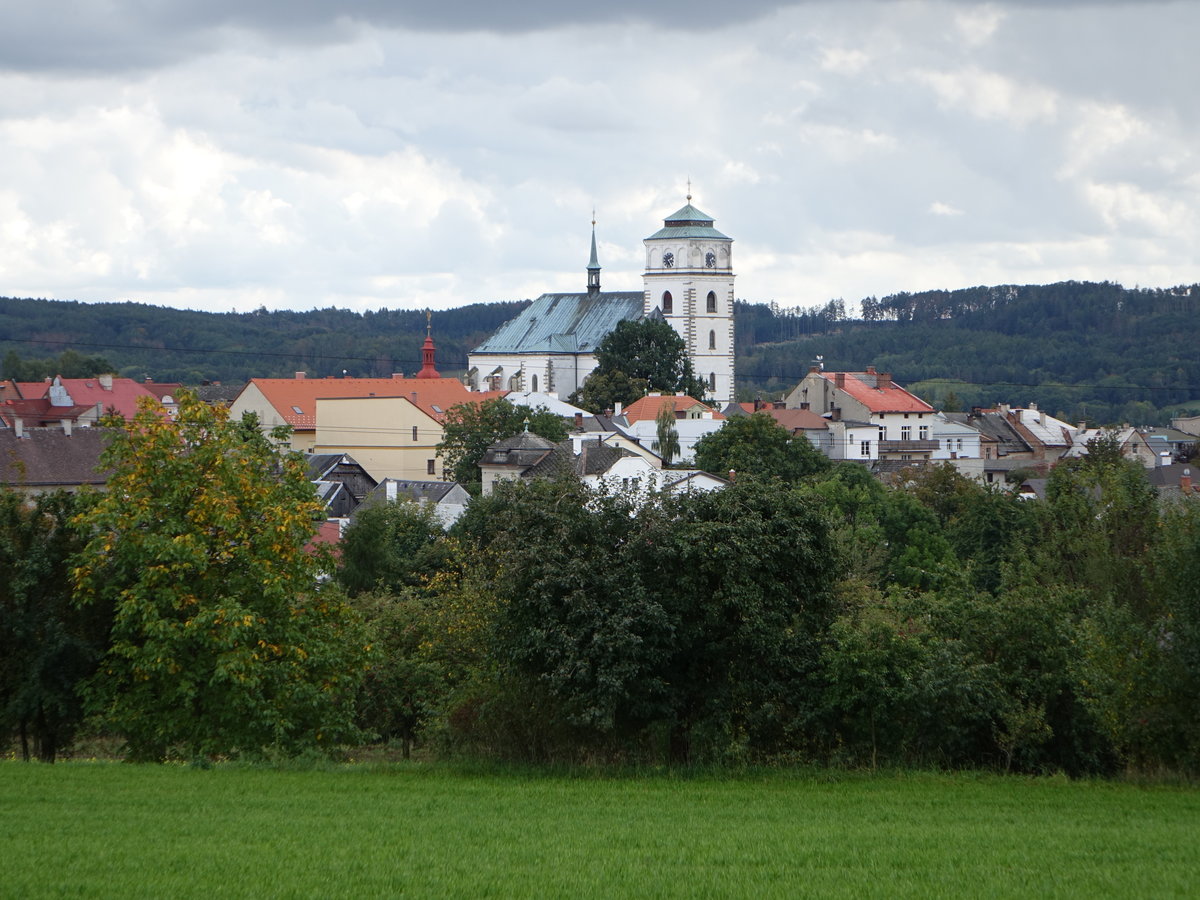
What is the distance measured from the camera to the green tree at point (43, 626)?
2380 cm

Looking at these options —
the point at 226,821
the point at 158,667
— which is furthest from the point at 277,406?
the point at 226,821

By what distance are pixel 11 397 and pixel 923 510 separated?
2400 inches

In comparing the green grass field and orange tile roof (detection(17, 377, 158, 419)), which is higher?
orange tile roof (detection(17, 377, 158, 419))

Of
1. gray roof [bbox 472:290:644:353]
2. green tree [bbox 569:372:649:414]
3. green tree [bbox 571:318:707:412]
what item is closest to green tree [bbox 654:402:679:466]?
green tree [bbox 569:372:649:414]

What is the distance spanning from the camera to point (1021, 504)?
5472cm

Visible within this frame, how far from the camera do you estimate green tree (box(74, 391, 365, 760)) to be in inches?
913

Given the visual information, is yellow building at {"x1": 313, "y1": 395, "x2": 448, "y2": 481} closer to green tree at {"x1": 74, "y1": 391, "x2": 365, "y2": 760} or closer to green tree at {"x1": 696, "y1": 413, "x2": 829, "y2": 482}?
green tree at {"x1": 696, "y1": 413, "x2": 829, "y2": 482}

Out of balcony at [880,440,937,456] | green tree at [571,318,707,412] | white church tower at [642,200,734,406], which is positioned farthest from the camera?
white church tower at [642,200,734,406]

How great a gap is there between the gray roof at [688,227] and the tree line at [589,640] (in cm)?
8967

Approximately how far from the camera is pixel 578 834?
54.5 feet

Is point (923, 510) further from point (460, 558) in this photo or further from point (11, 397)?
point (11, 397)

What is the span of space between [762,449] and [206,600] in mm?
43544

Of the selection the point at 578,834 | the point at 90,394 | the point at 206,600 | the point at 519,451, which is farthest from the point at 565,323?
the point at 578,834

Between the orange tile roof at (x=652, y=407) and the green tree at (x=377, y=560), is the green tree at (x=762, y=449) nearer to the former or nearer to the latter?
the green tree at (x=377, y=560)
